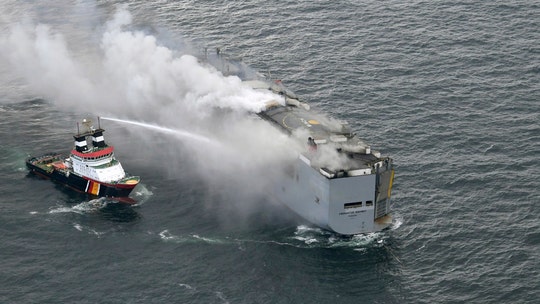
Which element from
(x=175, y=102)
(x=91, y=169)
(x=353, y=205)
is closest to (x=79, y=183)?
(x=91, y=169)

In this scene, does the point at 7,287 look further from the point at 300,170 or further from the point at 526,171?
the point at 526,171

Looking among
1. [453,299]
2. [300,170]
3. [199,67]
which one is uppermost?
[199,67]

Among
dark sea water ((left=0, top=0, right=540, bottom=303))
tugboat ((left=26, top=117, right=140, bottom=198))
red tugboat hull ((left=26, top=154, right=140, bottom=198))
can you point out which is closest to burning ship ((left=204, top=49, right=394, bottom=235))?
dark sea water ((left=0, top=0, right=540, bottom=303))

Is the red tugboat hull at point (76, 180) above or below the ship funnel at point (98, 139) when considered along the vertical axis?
below

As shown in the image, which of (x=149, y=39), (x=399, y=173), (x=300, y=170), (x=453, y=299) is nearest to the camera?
(x=453, y=299)

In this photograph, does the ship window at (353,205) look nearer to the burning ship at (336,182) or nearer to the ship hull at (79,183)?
the burning ship at (336,182)

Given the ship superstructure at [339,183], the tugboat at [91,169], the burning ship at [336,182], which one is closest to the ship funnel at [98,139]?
the tugboat at [91,169]

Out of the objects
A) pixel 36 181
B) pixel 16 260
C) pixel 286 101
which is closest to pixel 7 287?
pixel 16 260
